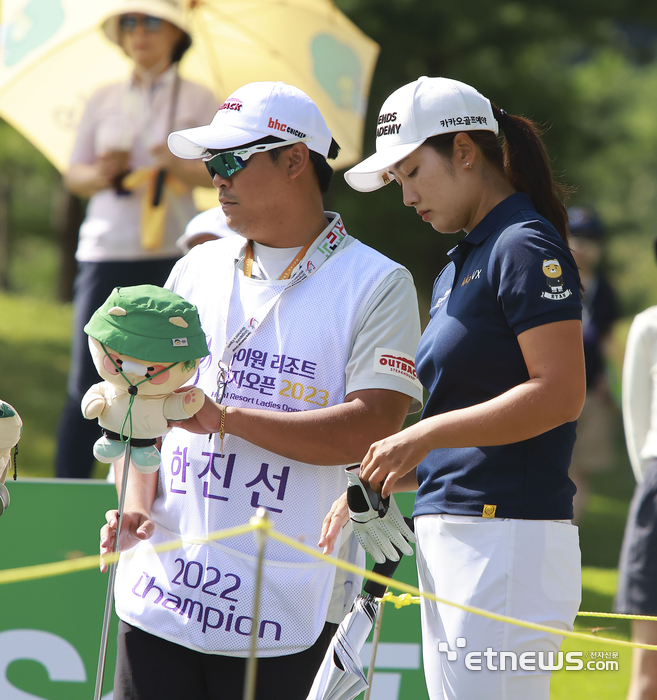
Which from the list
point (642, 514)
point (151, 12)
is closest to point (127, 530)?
point (642, 514)

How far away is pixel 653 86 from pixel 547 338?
2075 cm

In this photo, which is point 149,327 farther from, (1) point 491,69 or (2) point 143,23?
(1) point 491,69

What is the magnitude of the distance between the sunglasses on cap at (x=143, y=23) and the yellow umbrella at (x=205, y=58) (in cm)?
20

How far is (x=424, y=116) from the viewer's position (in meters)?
2.04

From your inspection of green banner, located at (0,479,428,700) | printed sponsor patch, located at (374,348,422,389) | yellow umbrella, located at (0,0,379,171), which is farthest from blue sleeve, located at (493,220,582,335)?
yellow umbrella, located at (0,0,379,171)

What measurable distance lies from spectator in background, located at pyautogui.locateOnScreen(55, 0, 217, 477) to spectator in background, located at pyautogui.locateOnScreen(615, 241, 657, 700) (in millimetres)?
2268

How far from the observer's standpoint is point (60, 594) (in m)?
3.18

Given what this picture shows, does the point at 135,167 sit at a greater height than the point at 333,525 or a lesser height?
greater

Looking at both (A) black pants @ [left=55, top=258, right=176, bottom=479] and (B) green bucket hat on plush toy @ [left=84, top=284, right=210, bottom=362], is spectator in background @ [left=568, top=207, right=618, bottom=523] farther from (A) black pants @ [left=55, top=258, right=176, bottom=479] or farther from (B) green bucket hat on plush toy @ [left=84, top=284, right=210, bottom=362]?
(B) green bucket hat on plush toy @ [left=84, top=284, right=210, bottom=362]

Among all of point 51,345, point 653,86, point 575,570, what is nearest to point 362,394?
point 575,570

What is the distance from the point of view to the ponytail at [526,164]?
2104 mm

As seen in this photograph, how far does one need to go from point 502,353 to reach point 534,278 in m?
0.18

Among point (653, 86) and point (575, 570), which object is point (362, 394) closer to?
point (575, 570)

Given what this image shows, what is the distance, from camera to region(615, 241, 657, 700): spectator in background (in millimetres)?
3449
